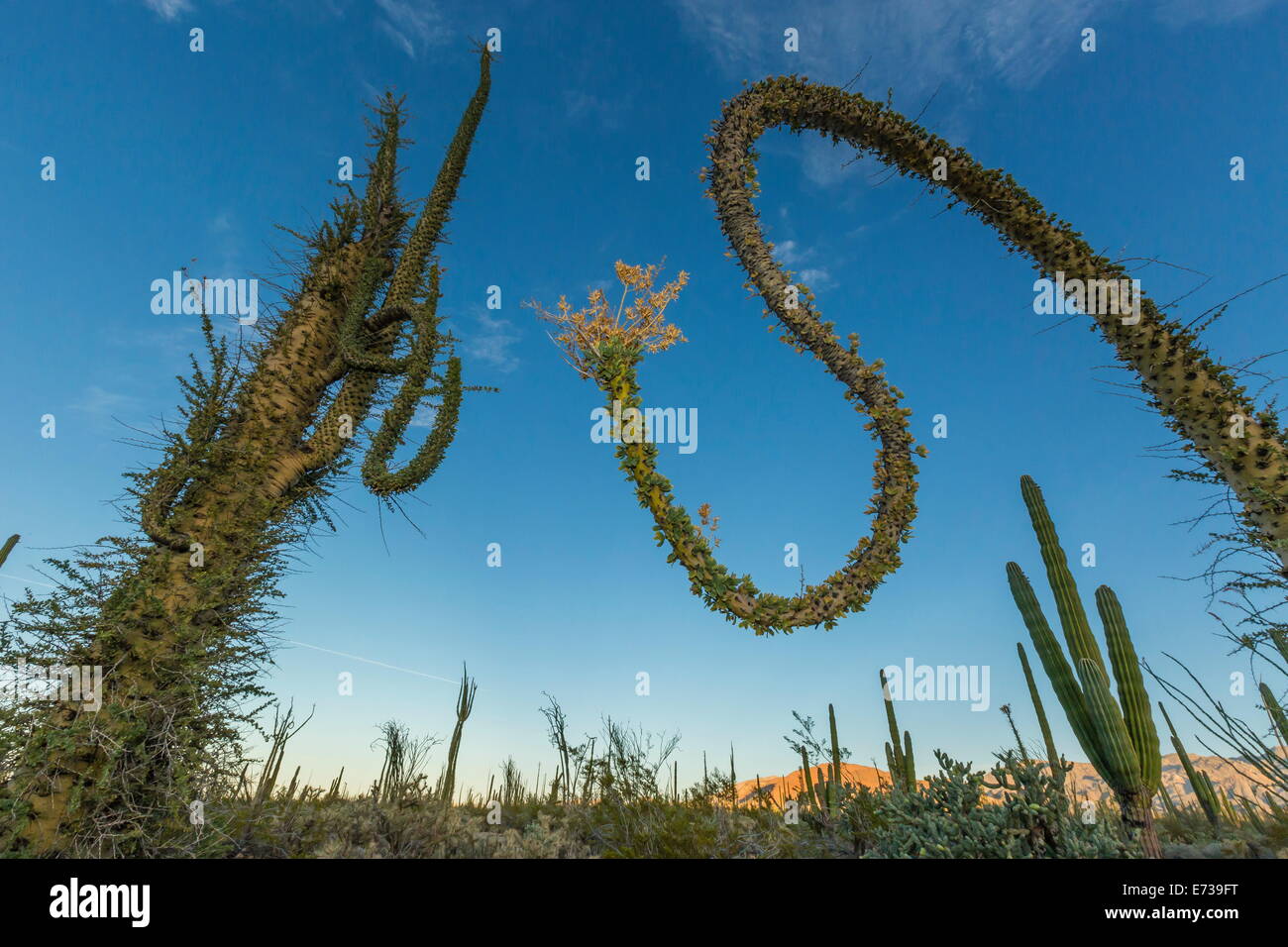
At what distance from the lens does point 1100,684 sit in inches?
244

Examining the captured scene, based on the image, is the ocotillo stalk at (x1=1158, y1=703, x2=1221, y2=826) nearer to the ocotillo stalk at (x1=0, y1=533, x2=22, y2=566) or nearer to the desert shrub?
the desert shrub

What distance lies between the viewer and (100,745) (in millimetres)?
4789

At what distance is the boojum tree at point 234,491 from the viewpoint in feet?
15.9

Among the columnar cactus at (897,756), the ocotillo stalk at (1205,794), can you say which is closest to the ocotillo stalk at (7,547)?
the columnar cactus at (897,756)

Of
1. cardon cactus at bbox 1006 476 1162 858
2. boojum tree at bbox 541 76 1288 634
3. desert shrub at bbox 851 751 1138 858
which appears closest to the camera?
boojum tree at bbox 541 76 1288 634

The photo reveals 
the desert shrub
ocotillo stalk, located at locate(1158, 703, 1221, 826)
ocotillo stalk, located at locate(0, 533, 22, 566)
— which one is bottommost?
ocotillo stalk, located at locate(1158, 703, 1221, 826)

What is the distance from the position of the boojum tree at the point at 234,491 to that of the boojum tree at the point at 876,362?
452 centimetres

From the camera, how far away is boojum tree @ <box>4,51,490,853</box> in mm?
4855

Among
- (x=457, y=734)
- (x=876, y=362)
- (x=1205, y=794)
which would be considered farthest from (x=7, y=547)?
(x=1205, y=794)

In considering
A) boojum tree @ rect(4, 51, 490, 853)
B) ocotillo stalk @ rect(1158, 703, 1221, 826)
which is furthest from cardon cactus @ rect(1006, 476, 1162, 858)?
boojum tree @ rect(4, 51, 490, 853)

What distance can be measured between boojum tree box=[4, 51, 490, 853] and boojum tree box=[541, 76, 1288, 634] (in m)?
4.52
